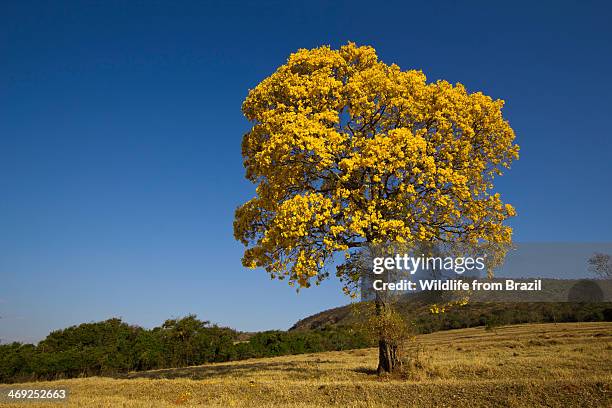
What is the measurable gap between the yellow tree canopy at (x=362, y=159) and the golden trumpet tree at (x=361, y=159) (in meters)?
0.04

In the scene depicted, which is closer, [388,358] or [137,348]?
[388,358]

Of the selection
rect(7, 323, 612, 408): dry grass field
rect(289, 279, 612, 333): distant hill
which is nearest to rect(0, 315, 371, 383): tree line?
rect(289, 279, 612, 333): distant hill

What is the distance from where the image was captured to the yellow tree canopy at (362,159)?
57.3 ft

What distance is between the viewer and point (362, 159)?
56.5 feet

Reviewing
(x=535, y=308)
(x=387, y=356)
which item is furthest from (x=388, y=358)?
(x=535, y=308)

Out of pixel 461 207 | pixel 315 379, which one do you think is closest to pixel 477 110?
pixel 461 207

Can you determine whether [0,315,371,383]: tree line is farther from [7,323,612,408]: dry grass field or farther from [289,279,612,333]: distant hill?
[7,323,612,408]: dry grass field

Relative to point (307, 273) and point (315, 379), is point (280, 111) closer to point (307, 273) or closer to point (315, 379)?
point (307, 273)

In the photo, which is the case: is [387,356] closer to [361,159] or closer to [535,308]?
[361,159]

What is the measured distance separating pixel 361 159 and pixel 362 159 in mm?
112

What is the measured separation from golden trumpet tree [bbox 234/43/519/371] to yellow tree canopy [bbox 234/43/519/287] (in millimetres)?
43

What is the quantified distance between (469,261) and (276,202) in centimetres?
786

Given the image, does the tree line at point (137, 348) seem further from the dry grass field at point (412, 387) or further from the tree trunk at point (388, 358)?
the dry grass field at point (412, 387)

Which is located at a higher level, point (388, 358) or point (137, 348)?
point (388, 358)
